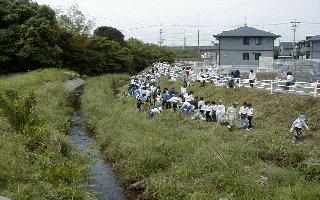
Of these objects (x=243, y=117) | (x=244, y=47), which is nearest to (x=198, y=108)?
(x=243, y=117)

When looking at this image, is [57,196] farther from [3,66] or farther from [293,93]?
[3,66]

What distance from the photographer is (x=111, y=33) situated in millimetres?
65125

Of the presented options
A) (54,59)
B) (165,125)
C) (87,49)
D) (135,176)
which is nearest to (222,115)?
(165,125)

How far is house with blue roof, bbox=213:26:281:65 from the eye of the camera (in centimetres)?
4509

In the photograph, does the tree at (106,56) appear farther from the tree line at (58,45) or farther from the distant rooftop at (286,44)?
the distant rooftop at (286,44)

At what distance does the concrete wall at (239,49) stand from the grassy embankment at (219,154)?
979 inches

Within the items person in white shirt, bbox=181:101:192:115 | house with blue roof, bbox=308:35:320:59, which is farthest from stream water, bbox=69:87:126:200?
house with blue roof, bbox=308:35:320:59

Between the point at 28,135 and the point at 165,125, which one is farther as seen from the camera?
the point at 165,125

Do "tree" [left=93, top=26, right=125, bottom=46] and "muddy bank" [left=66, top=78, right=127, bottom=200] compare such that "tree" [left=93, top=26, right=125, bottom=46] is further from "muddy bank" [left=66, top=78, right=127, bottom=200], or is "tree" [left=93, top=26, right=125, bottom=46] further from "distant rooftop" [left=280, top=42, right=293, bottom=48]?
"distant rooftop" [left=280, top=42, right=293, bottom=48]

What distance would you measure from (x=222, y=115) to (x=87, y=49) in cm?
3932

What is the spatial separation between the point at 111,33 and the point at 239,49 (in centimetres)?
2718

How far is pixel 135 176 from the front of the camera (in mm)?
13477

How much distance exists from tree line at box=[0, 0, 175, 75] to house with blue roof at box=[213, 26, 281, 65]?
19.1m

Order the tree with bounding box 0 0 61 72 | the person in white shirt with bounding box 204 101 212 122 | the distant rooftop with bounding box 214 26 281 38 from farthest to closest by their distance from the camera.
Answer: the distant rooftop with bounding box 214 26 281 38
the tree with bounding box 0 0 61 72
the person in white shirt with bounding box 204 101 212 122
